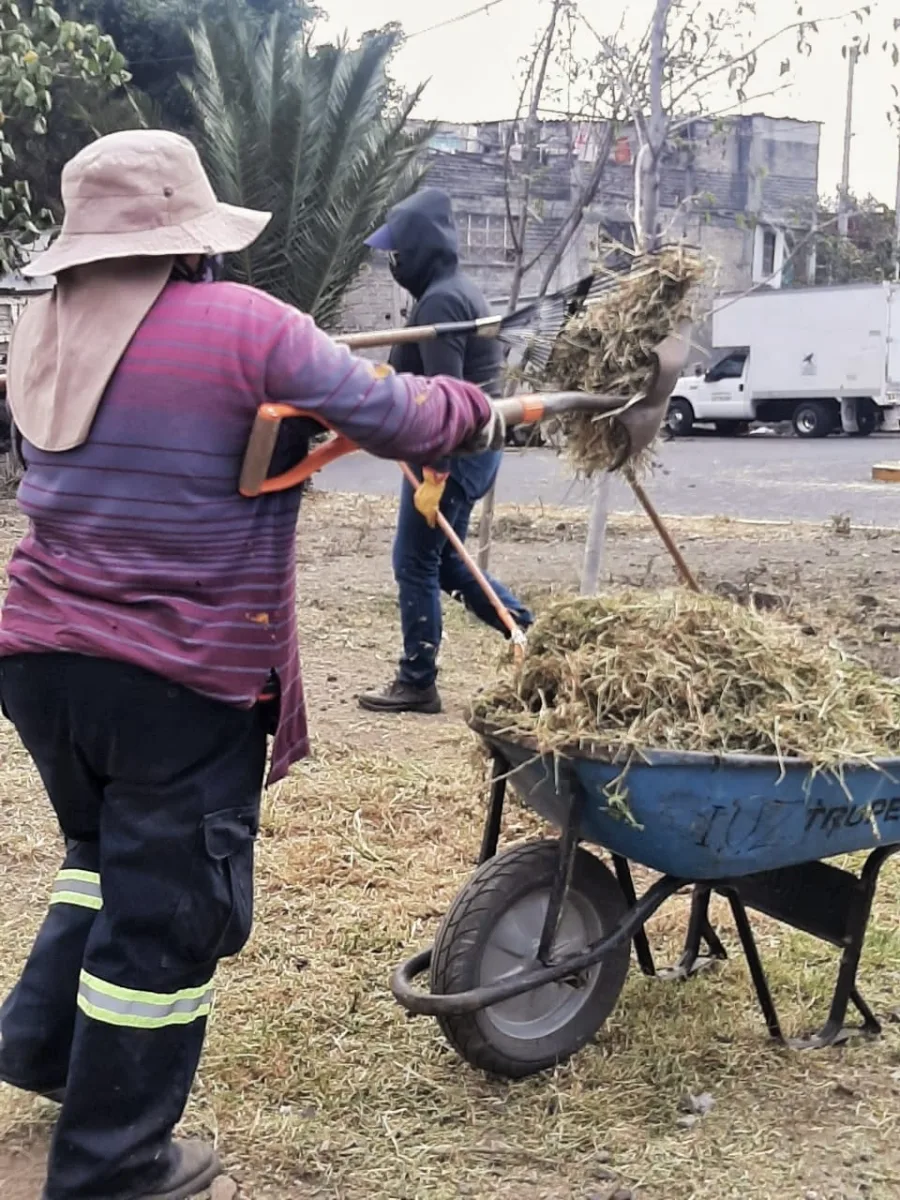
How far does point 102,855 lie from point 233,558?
560 mm

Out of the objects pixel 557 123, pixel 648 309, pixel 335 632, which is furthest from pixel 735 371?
pixel 648 309

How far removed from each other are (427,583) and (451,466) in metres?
0.58

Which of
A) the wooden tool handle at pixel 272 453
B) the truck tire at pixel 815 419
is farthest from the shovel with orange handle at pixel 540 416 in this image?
the truck tire at pixel 815 419

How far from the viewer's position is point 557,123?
388 inches

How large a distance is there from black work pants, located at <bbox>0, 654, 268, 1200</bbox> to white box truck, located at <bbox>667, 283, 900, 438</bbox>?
24118 millimetres

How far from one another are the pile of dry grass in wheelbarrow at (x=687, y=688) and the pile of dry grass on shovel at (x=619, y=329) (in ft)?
1.53

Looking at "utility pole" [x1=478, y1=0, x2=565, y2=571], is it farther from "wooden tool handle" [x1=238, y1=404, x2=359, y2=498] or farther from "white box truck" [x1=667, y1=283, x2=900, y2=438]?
"white box truck" [x1=667, y1=283, x2=900, y2=438]

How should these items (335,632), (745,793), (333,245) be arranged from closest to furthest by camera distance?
1. (745,793)
2. (335,632)
3. (333,245)

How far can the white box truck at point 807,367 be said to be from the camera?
85.6ft

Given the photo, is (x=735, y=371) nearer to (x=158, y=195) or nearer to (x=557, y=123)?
(x=557, y=123)

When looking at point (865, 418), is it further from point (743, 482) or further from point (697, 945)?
point (697, 945)

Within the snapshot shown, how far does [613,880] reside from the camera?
10.4ft

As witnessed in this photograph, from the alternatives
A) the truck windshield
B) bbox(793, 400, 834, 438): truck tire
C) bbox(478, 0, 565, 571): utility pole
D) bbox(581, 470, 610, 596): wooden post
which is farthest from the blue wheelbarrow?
the truck windshield

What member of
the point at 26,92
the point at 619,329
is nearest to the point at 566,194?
the point at 26,92
